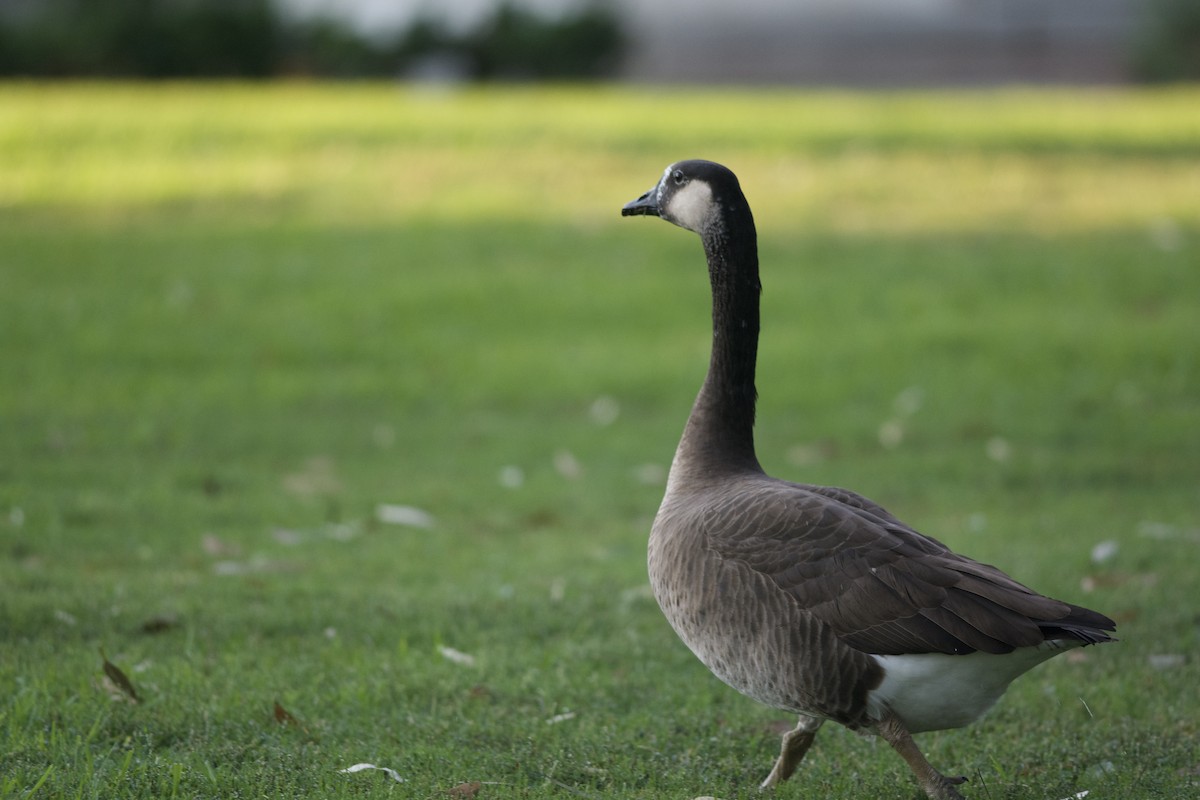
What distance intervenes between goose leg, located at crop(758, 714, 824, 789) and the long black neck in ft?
3.09

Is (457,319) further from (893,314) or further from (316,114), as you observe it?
(316,114)

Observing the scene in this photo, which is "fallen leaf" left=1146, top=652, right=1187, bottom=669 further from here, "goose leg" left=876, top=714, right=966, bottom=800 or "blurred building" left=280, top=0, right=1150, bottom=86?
"blurred building" left=280, top=0, right=1150, bottom=86

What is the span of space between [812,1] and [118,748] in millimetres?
37135

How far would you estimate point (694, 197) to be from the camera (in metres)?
4.95

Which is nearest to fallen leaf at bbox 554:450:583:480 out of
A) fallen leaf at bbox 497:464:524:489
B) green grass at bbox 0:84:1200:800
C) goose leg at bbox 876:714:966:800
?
green grass at bbox 0:84:1200:800

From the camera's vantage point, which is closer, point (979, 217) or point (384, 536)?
point (384, 536)

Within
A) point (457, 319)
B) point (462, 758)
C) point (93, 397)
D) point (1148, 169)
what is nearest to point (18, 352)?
point (93, 397)

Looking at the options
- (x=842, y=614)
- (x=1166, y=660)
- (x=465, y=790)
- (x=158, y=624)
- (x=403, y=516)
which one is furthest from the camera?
(x=403, y=516)

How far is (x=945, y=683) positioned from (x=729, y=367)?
1.48m

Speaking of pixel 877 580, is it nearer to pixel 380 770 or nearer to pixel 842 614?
pixel 842 614

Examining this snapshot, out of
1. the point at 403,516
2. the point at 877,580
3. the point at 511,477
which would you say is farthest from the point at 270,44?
the point at 877,580

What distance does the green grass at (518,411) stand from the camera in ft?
16.2

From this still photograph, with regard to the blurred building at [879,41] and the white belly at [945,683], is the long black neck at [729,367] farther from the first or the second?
the blurred building at [879,41]

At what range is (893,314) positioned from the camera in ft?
40.4
